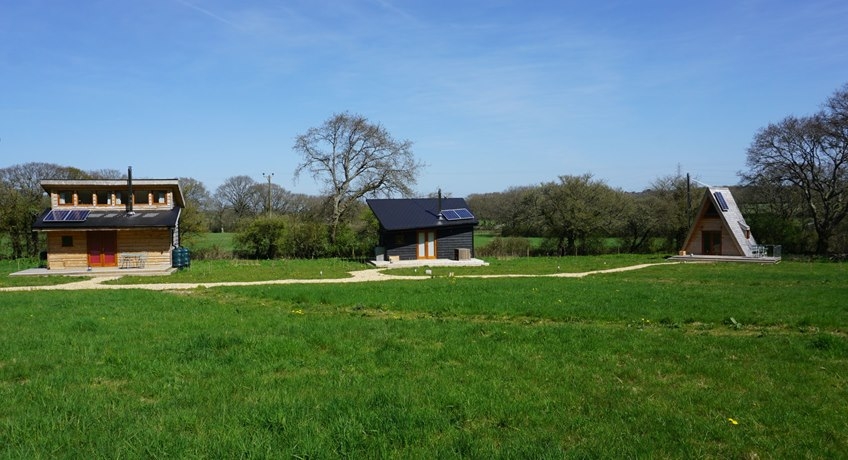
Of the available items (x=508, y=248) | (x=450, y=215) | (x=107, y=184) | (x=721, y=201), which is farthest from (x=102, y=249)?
(x=721, y=201)

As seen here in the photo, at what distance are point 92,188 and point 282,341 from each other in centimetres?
3084

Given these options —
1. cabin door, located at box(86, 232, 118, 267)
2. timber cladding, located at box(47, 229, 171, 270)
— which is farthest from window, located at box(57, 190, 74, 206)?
cabin door, located at box(86, 232, 118, 267)

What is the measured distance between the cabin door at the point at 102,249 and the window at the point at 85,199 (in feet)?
9.40

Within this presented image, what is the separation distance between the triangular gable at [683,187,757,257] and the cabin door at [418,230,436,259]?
18.0m

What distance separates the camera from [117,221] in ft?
108

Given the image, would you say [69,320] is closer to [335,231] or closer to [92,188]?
[92,188]

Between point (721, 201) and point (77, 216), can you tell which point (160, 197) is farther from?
point (721, 201)

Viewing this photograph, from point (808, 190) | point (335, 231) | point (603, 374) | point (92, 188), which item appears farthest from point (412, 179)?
point (603, 374)

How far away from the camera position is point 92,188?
34.9 metres

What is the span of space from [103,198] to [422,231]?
781 inches

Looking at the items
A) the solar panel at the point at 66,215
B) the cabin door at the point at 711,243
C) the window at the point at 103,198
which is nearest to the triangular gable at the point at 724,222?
the cabin door at the point at 711,243

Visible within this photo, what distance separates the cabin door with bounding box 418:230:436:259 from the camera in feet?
124

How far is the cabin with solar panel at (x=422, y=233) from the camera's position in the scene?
36906mm

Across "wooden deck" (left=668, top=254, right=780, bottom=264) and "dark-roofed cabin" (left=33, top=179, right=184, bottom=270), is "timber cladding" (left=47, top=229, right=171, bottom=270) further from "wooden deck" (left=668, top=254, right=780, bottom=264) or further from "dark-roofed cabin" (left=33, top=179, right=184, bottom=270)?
"wooden deck" (left=668, top=254, right=780, bottom=264)
